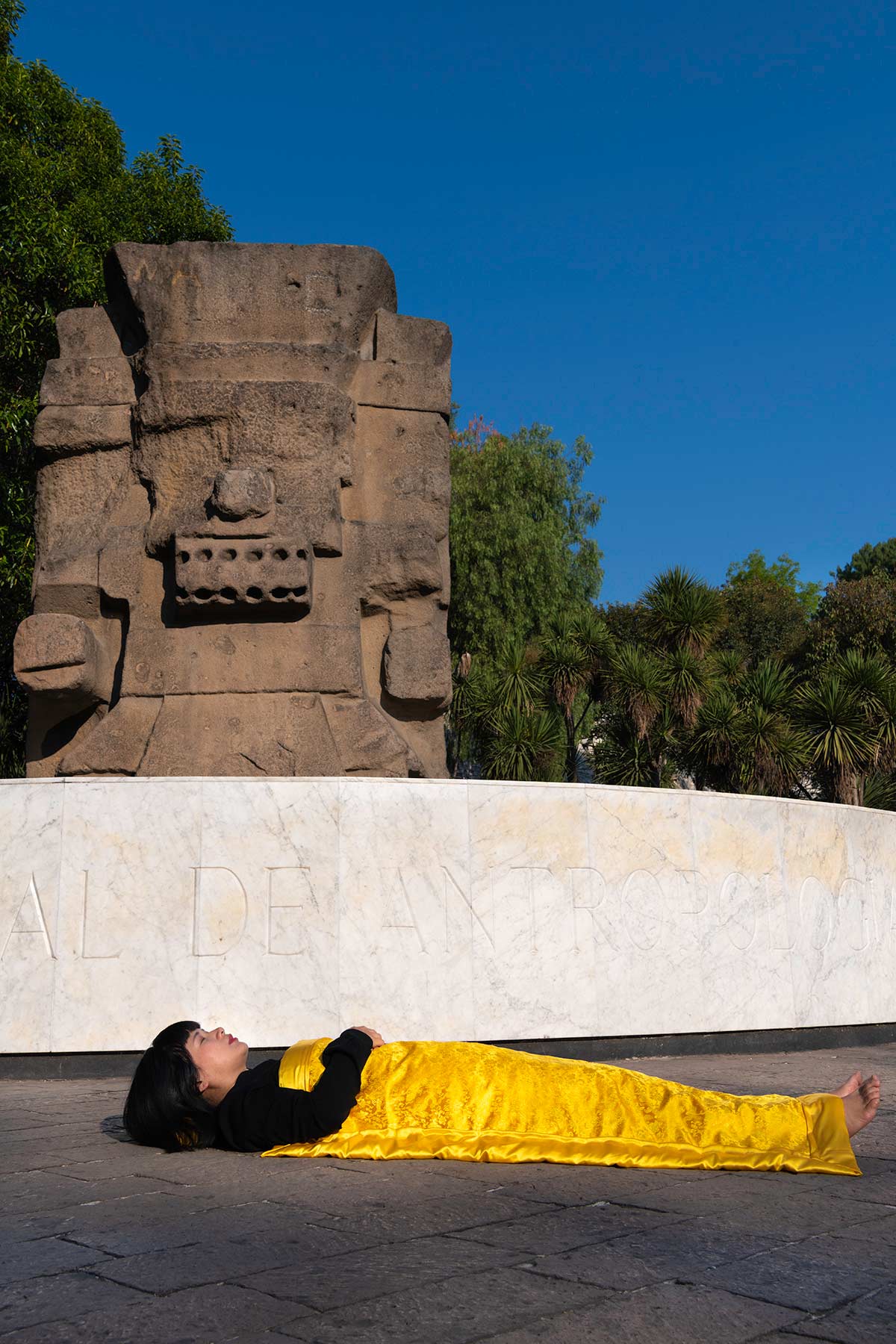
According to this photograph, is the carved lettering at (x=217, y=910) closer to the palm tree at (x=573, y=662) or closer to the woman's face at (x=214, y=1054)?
the woman's face at (x=214, y=1054)

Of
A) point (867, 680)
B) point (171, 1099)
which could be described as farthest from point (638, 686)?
point (171, 1099)

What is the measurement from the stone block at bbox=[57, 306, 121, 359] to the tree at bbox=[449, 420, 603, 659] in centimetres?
1805

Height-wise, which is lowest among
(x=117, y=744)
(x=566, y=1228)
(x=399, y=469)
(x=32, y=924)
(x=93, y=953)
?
(x=566, y=1228)

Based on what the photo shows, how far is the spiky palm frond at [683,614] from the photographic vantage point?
1962 centimetres

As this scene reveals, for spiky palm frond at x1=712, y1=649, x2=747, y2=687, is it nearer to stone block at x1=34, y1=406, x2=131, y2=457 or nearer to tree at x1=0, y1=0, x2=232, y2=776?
tree at x1=0, y1=0, x2=232, y2=776

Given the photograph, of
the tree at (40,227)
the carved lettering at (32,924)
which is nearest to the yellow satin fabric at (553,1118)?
the carved lettering at (32,924)

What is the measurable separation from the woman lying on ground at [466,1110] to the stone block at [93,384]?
5.38 meters

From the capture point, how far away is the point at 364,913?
5965 millimetres

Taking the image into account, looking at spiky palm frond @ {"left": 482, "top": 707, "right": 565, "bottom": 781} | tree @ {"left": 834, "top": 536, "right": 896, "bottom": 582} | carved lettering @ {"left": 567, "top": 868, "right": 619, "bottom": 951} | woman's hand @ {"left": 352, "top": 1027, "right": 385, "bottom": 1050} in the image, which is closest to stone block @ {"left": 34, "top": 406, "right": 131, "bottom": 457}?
carved lettering @ {"left": 567, "top": 868, "right": 619, "bottom": 951}

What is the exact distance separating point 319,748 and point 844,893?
330 centimetres

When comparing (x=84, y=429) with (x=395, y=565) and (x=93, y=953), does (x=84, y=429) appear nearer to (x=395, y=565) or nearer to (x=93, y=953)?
(x=395, y=565)

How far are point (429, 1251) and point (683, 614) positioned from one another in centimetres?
1753

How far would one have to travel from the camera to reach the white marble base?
5746mm

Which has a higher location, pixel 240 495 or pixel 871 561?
pixel 871 561
